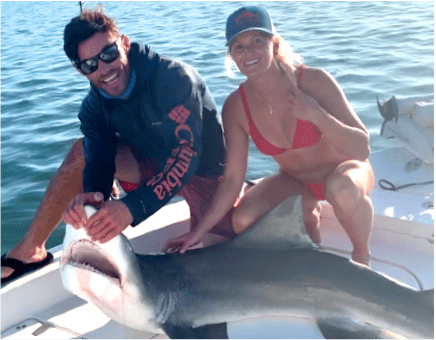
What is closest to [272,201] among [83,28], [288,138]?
[288,138]

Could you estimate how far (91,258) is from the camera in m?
2.42

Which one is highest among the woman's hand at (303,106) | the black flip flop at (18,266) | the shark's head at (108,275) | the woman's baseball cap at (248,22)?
the woman's baseball cap at (248,22)

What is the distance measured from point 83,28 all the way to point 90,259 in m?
1.18

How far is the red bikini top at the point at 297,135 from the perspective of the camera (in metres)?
3.01

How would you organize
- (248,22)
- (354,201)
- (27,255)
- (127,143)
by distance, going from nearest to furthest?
1. (248,22)
2. (354,201)
3. (27,255)
4. (127,143)

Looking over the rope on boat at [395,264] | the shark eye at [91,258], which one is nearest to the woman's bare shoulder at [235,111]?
the rope on boat at [395,264]

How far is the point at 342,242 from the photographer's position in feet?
11.1

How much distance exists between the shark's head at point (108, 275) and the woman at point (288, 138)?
0.43 metres

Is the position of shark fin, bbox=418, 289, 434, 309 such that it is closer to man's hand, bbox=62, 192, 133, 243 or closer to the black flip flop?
man's hand, bbox=62, 192, 133, 243

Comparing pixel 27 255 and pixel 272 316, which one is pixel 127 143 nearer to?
pixel 27 255

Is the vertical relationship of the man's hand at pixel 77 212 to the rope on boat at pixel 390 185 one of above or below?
above

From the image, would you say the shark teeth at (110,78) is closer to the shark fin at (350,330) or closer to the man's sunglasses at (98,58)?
the man's sunglasses at (98,58)

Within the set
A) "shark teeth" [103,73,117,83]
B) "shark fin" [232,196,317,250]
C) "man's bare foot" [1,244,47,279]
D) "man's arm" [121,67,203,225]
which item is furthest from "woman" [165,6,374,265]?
"man's bare foot" [1,244,47,279]

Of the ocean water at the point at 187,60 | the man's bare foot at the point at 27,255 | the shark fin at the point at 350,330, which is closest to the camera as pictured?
the shark fin at the point at 350,330
